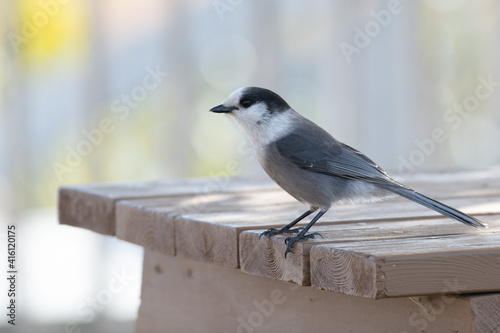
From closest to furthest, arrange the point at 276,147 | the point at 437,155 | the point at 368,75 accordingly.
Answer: the point at 276,147 < the point at 368,75 < the point at 437,155

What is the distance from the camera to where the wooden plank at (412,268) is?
6.14ft

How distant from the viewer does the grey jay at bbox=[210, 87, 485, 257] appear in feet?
8.69

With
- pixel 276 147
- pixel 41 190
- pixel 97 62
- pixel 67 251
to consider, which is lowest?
pixel 67 251

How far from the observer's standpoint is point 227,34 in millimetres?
5570

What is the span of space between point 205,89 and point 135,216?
256 cm

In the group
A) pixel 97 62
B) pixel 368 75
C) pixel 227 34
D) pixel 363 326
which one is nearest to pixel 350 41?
pixel 368 75

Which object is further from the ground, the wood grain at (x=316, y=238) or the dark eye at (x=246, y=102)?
the dark eye at (x=246, y=102)

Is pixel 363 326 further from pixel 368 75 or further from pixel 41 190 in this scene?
pixel 368 75
